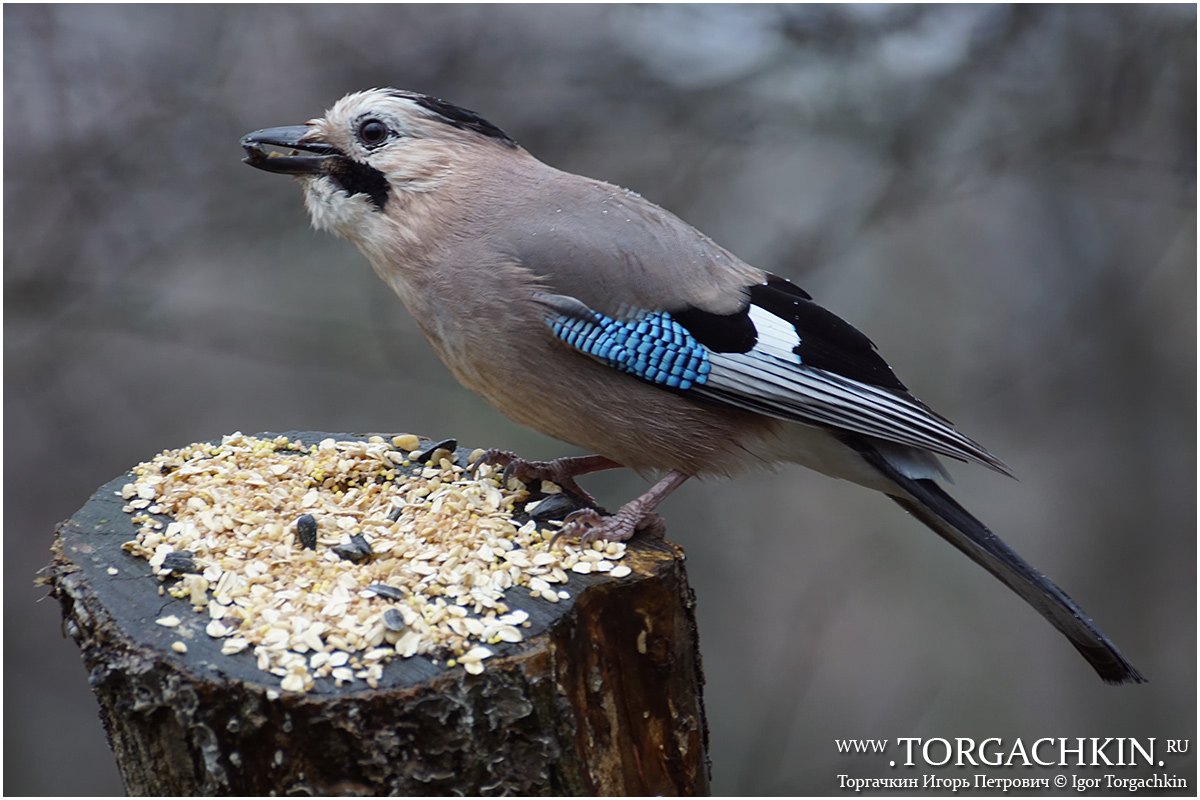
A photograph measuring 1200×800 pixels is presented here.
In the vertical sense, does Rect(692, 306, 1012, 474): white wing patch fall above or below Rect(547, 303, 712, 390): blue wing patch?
below

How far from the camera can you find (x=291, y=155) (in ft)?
9.73

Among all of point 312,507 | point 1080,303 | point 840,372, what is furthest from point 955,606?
point 312,507

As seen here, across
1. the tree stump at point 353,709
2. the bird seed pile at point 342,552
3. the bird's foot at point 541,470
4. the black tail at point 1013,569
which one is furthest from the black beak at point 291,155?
the black tail at point 1013,569

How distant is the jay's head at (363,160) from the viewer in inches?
114

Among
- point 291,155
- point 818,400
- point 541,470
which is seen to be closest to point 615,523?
point 541,470

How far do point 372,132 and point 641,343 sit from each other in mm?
971

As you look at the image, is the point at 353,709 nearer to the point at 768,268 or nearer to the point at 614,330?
the point at 614,330

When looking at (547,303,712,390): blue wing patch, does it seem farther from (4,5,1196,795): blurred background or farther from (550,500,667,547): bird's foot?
(4,5,1196,795): blurred background

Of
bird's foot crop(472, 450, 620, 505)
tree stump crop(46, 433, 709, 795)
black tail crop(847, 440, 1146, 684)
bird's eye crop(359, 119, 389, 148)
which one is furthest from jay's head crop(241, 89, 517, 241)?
black tail crop(847, 440, 1146, 684)

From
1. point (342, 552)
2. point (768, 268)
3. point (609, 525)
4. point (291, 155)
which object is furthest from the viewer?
point (768, 268)

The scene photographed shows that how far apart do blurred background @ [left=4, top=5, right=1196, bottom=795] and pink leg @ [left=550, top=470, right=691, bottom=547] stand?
1515 millimetres

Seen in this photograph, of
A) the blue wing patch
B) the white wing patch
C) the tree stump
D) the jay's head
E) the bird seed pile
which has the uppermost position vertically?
the jay's head

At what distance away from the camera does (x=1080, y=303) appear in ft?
16.4

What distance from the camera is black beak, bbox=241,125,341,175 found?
288 centimetres
